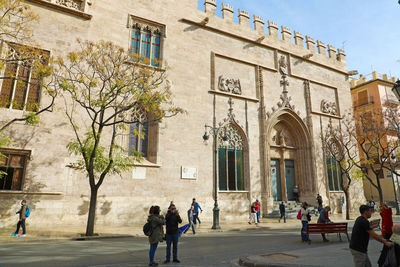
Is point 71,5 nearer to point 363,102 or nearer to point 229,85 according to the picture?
point 229,85

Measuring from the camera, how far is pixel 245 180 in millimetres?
20859

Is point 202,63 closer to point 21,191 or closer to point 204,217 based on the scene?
point 204,217

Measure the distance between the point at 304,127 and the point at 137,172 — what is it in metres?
15.6

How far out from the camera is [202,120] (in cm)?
1994

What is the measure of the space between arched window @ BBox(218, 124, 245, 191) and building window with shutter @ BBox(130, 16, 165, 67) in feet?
24.2

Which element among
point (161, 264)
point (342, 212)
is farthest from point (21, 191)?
point (342, 212)

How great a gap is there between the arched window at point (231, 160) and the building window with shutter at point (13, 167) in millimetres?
12117

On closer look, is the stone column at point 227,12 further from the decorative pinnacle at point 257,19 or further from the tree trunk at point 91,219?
the tree trunk at point 91,219

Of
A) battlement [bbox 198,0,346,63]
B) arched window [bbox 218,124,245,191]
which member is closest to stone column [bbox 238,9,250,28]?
battlement [bbox 198,0,346,63]

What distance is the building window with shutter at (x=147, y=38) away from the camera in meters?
19.3

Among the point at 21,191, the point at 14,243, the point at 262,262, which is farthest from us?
the point at 21,191

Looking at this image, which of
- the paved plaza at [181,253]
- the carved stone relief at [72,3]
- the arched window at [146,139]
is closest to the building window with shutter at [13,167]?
the paved plaza at [181,253]

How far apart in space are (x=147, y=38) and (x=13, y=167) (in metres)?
11.8

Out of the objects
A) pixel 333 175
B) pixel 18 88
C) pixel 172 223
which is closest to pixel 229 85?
pixel 333 175
